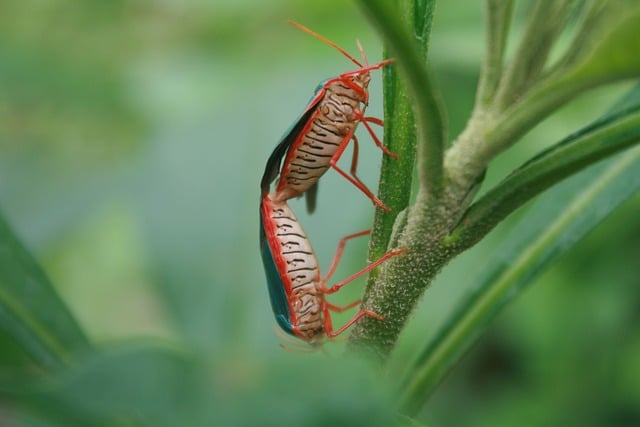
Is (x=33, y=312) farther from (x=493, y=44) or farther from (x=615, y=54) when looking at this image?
(x=615, y=54)

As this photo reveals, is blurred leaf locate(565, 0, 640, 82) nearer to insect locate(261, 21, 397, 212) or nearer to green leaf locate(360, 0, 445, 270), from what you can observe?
green leaf locate(360, 0, 445, 270)

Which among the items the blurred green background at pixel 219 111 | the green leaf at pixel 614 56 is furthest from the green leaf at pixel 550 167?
the blurred green background at pixel 219 111

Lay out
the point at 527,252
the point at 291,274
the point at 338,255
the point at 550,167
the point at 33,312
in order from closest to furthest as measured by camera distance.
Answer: the point at 550,167, the point at 33,312, the point at 527,252, the point at 291,274, the point at 338,255

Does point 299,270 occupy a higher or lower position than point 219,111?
lower

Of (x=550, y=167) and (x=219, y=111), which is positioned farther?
(x=219, y=111)

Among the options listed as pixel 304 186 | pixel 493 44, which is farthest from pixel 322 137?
pixel 493 44

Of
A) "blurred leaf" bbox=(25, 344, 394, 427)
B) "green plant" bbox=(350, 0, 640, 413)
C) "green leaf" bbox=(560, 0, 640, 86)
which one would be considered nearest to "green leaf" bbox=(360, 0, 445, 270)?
"green plant" bbox=(350, 0, 640, 413)

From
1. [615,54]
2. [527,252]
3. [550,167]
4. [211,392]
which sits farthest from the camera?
[527,252]
